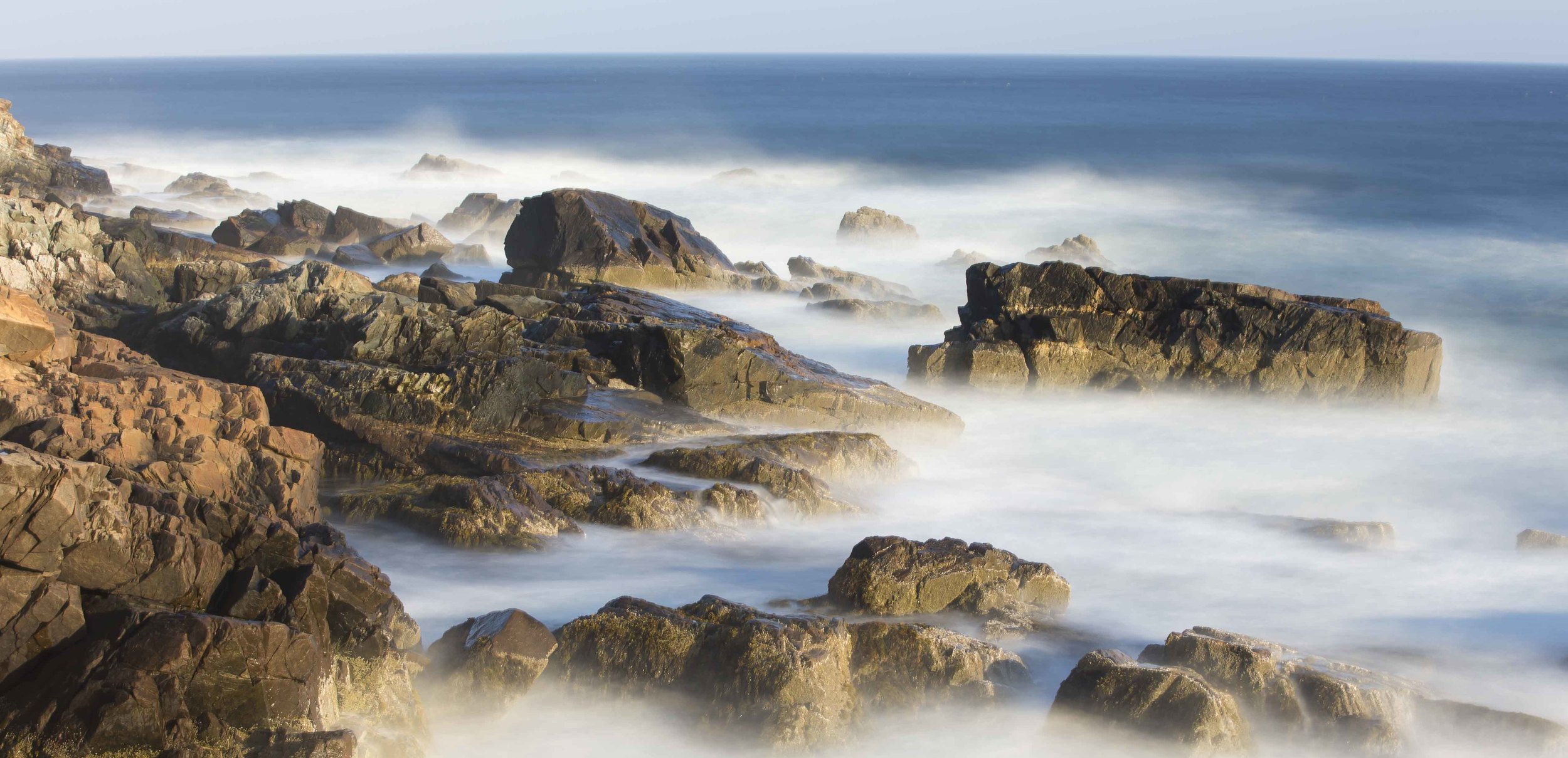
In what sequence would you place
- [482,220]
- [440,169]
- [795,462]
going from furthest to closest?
[440,169], [482,220], [795,462]

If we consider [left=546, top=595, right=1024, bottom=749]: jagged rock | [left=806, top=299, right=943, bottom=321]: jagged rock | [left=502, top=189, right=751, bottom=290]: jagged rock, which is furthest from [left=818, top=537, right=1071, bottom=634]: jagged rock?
[left=806, top=299, right=943, bottom=321]: jagged rock

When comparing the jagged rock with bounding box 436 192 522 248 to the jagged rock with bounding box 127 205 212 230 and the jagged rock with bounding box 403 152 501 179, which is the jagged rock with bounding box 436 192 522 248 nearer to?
the jagged rock with bounding box 127 205 212 230

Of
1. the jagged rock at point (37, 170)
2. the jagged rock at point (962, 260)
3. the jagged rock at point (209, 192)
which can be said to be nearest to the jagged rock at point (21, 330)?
the jagged rock at point (37, 170)

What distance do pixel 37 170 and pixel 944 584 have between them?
954 inches

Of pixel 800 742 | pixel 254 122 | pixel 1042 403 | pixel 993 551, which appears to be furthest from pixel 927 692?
pixel 254 122

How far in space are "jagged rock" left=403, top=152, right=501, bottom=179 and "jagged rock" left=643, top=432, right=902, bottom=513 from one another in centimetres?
3314

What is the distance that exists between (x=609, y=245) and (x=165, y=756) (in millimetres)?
13919

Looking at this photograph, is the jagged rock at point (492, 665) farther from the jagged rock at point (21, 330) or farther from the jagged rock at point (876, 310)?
the jagged rock at point (876, 310)

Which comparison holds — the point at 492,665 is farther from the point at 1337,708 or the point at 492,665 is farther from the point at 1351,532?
the point at 1351,532

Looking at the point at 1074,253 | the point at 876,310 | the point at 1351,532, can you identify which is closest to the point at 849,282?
the point at 876,310

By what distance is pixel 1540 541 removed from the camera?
35.5 feet

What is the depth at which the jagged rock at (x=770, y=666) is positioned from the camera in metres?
6.39

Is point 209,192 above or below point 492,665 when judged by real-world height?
above

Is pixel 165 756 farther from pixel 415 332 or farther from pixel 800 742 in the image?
pixel 415 332
